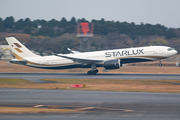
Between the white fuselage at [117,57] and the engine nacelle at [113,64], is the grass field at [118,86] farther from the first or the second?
the white fuselage at [117,57]

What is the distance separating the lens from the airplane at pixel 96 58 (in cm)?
Answer: 3628

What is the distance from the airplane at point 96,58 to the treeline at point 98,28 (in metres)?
99.1

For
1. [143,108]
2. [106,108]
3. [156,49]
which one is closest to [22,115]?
[106,108]

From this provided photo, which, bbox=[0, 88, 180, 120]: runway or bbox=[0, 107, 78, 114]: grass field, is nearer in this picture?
bbox=[0, 88, 180, 120]: runway

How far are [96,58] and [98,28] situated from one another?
10860cm

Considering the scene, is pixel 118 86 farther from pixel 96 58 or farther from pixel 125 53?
pixel 96 58

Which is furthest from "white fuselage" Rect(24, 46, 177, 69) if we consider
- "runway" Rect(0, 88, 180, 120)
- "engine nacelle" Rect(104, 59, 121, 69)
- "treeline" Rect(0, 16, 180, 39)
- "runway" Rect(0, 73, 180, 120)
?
"treeline" Rect(0, 16, 180, 39)

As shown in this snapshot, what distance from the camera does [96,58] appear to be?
124ft

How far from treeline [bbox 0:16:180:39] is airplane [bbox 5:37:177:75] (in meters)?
99.1

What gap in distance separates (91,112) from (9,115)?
4.85 m

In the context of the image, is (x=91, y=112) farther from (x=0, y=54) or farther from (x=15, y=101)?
(x=0, y=54)

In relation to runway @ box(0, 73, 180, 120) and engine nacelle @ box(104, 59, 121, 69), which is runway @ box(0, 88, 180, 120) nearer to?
runway @ box(0, 73, 180, 120)

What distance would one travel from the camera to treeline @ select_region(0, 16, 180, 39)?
5394 inches

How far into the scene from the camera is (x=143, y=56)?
36406 millimetres
